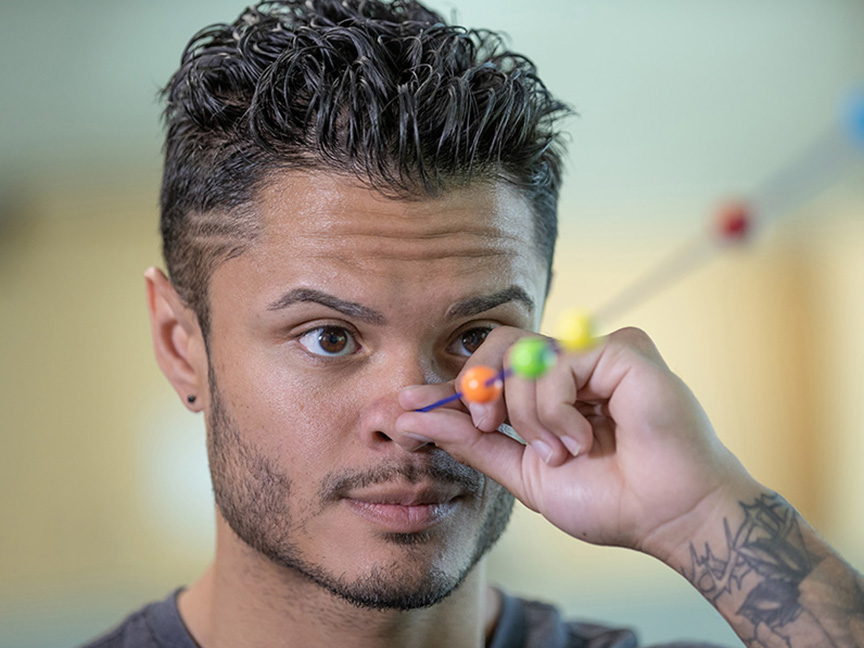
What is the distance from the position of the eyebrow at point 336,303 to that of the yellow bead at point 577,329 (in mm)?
327

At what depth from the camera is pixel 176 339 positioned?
1.71 m

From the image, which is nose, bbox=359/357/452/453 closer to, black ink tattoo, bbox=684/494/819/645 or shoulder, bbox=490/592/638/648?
black ink tattoo, bbox=684/494/819/645

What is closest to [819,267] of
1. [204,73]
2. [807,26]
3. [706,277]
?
[706,277]

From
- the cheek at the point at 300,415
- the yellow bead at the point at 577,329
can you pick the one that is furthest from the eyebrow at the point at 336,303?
the yellow bead at the point at 577,329

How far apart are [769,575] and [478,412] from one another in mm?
423

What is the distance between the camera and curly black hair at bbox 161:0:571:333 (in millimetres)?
1462

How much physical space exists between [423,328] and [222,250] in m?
0.37

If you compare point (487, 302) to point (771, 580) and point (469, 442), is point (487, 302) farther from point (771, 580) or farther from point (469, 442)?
point (771, 580)

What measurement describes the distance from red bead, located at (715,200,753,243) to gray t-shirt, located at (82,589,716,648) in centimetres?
90

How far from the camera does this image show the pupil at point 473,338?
1452mm

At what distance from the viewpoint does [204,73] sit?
5.26 feet

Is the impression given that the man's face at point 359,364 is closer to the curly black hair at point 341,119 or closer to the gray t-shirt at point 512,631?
the curly black hair at point 341,119

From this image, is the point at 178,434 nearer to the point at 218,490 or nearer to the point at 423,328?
the point at 218,490

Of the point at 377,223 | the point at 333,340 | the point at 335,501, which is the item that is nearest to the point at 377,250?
the point at 377,223
